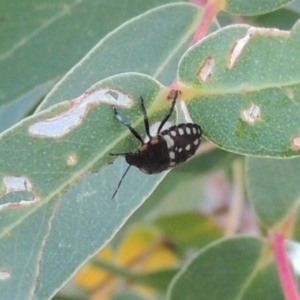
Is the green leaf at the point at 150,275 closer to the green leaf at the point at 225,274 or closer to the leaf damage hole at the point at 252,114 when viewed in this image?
the green leaf at the point at 225,274

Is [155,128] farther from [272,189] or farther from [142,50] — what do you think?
[272,189]

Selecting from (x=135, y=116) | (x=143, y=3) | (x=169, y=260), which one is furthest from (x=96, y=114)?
(x=169, y=260)

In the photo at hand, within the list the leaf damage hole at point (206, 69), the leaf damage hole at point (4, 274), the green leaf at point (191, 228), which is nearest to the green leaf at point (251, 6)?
the leaf damage hole at point (206, 69)

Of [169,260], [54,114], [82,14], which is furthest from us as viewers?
[169,260]

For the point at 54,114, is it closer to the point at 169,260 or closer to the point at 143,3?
the point at 143,3

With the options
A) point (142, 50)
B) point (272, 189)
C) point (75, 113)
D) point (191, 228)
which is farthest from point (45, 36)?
point (191, 228)
